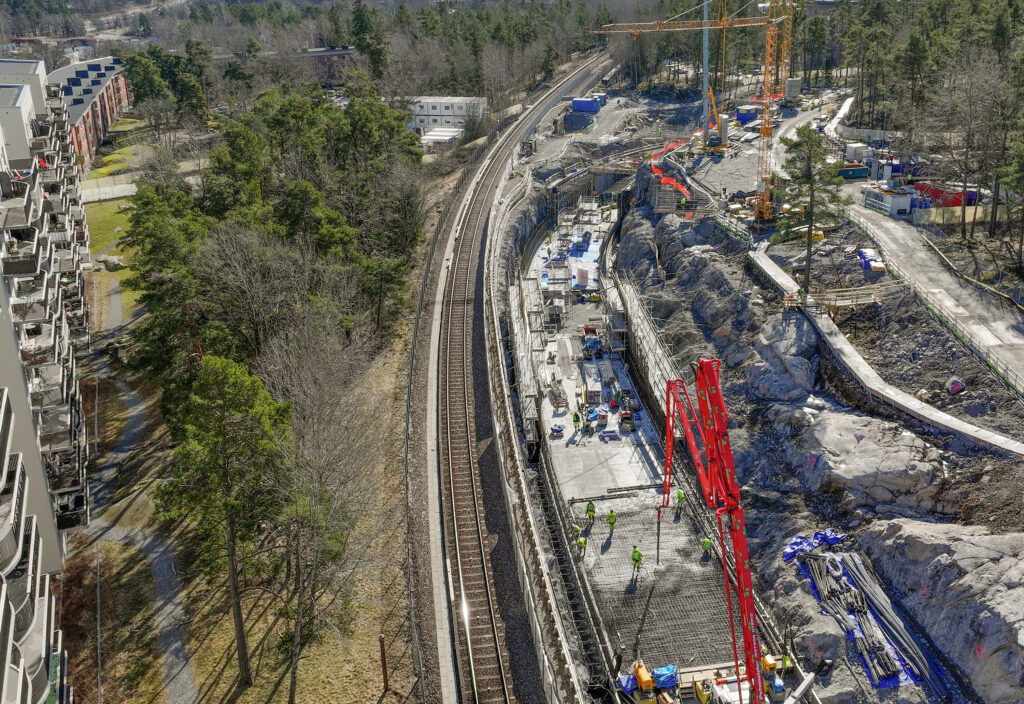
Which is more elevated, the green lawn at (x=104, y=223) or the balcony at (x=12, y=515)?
the balcony at (x=12, y=515)

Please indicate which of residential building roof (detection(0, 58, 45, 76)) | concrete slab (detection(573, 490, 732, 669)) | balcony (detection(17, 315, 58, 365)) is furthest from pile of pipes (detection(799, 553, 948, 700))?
residential building roof (detection(0, 58, 45, 76))

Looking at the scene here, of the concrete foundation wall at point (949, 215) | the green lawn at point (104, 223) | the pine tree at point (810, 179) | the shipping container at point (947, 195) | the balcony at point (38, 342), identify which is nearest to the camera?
the balcony at point (38, 342)

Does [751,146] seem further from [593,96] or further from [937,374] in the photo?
[937,374]

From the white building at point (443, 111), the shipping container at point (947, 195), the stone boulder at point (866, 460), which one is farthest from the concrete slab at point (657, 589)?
the white building at point (443, 111)

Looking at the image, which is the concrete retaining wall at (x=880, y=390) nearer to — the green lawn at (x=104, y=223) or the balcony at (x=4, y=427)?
the balcony at (x=4, y=427)

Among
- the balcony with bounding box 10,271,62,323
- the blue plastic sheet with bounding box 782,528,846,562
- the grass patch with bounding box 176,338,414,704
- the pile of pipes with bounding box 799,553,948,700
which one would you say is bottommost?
the pile of pipes with bounding box 799,553,948,700

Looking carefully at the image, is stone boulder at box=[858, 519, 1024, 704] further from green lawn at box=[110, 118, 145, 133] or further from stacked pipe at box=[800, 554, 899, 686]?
green lawn at box=[110, 118, 145, 133]
